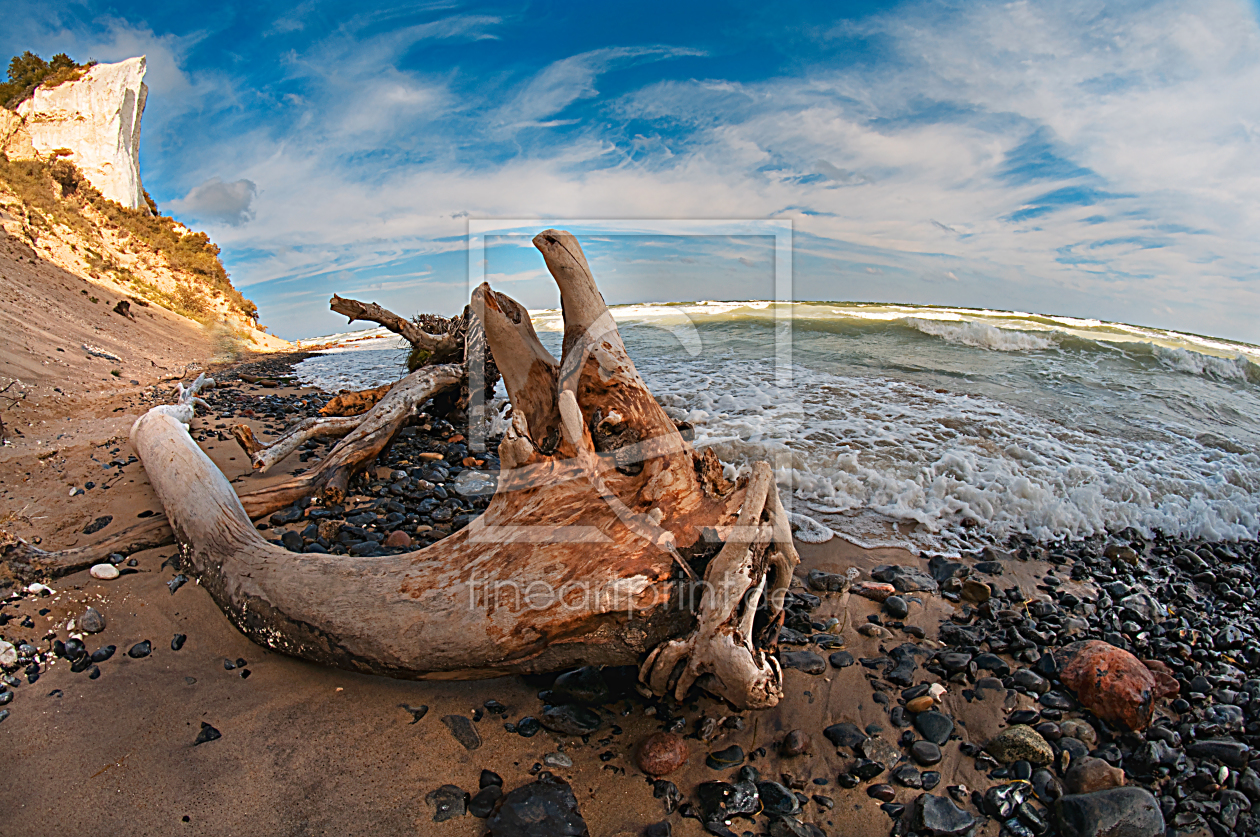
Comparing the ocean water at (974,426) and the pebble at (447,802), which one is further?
the ocean water at (974,426)

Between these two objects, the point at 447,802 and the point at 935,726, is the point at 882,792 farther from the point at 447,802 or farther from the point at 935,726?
the point at 447,802

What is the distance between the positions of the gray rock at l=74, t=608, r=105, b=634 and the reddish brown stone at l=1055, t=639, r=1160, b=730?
5.67 m

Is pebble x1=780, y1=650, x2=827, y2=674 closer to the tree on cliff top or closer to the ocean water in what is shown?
the ocean water

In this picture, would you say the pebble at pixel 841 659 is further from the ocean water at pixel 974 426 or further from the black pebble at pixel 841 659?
the ocean water at pixel 974 426

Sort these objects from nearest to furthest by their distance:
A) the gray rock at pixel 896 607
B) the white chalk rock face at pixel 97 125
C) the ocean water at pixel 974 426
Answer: the gray rock at pixel 896 607 → the ocean water at pixel 974 426 → the white chalk rock face at pixel 97 125

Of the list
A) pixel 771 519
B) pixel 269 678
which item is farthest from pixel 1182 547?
pixel 269 678

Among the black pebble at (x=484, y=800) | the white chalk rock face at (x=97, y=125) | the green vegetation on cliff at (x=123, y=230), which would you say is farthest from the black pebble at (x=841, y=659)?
the white chalk rock face at (x=97, y=125)

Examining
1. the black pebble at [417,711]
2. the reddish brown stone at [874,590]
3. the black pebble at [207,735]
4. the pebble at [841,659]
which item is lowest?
the pebble at [841,659]

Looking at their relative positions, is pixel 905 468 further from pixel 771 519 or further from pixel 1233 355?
pixel 1233 355

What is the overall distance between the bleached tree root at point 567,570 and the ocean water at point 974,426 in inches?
91.0

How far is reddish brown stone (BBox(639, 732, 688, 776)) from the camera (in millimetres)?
2545

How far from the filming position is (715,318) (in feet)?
79.5

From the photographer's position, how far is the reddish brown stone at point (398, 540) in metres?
4.52

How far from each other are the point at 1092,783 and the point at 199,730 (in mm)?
4271
